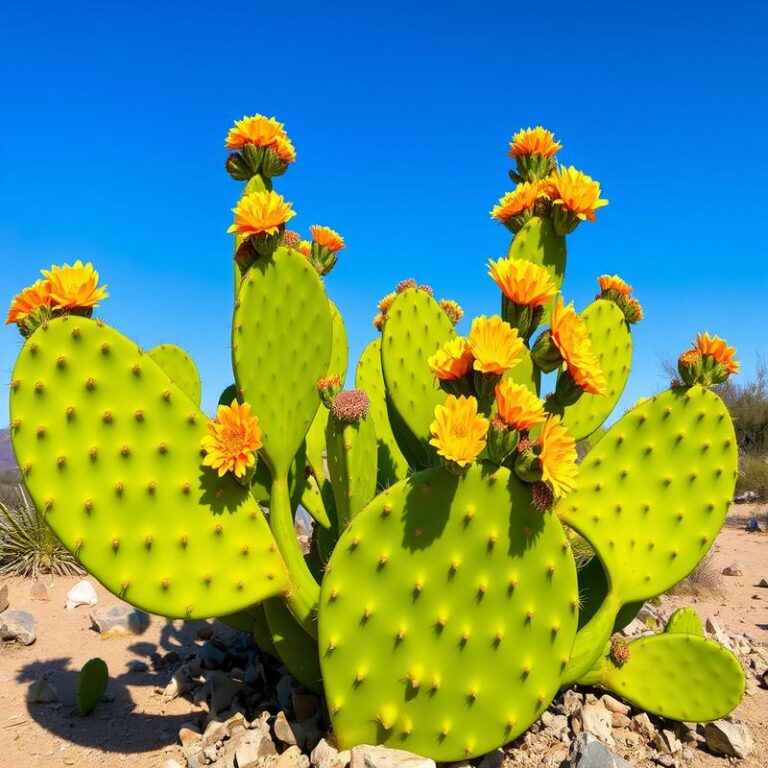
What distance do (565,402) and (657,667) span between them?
1.33m

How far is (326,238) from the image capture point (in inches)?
103

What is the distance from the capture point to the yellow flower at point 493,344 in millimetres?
1565

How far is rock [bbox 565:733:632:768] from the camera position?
1863 millimetres

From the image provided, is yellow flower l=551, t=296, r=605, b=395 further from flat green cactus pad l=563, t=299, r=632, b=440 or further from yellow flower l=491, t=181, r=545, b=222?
flat green cactus pad l=563, t=299, r=632, b=440

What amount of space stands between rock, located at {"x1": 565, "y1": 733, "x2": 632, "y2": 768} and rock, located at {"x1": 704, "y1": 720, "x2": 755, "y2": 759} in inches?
27.0

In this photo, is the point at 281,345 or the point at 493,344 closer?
the point at 493,344

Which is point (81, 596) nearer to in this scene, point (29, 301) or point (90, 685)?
point (90, 685)

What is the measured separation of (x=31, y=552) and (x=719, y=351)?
4.74 meters

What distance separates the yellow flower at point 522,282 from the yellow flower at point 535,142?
0.98 metres

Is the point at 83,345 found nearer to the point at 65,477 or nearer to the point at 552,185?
the point at 65,477

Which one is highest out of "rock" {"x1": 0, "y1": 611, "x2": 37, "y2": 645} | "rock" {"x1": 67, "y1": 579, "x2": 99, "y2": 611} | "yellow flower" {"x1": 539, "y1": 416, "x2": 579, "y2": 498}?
"yellow flower" {"x1": 539, "y1": 416, "x2": 579, "y2": 498}

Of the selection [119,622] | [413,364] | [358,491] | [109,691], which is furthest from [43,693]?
[413,364]

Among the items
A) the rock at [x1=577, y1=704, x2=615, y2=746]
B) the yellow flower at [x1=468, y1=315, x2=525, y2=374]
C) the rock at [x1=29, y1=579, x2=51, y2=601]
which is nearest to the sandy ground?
the rock at [x1=29, y1=579, x2=51, y2=601]

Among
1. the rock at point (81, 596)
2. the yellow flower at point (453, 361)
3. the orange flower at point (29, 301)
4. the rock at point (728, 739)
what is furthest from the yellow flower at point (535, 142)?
the rock at point (81, 596)
